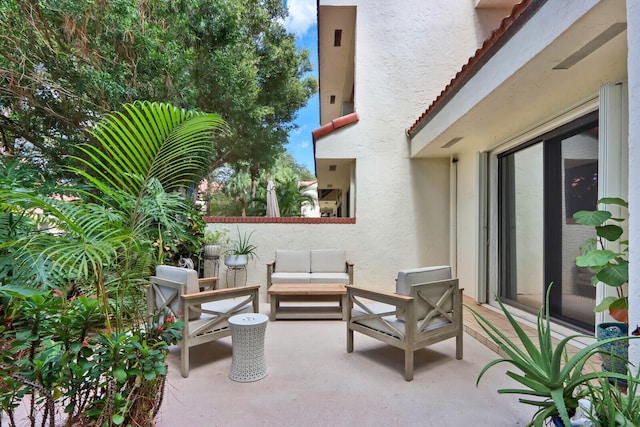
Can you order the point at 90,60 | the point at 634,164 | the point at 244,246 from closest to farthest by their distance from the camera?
the point at 634,164 → the point at 90,60 → the point at 244,246

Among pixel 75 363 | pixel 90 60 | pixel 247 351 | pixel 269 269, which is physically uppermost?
pixel 90 60

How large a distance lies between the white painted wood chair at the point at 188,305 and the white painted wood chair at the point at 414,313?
1380 millimetres

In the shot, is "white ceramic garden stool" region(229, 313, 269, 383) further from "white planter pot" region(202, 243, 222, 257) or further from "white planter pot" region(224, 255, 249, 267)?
"white planter pot" region(202, 243, 222, 257)

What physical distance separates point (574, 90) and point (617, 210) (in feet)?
4.44

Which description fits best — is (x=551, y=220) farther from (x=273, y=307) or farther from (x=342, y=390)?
(x=273, y=307)

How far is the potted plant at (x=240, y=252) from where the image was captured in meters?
5.71

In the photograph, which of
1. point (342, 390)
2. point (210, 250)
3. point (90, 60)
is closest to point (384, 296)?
point (342, 390)

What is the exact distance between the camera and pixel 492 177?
16.8ft

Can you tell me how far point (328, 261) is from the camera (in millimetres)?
5828

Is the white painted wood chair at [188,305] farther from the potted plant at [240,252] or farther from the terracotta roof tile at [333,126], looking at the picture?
the terracotta roof tile at [333,126]

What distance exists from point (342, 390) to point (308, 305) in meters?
2.61

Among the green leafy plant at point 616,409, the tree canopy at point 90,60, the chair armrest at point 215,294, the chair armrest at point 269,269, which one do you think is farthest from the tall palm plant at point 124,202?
the chair armrest at point 269,269

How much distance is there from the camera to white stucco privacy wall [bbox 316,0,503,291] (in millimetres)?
6207

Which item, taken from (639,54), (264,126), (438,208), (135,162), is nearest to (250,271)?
(438,208)
